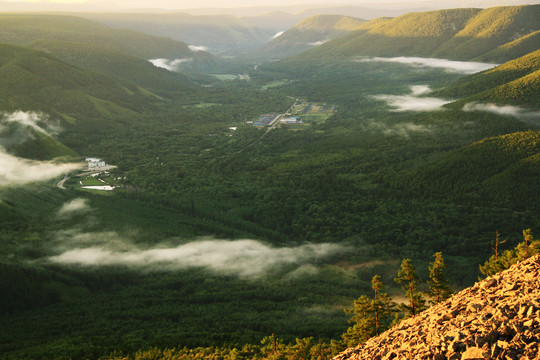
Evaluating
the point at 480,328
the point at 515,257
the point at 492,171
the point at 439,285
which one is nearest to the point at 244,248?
the point at 439,285

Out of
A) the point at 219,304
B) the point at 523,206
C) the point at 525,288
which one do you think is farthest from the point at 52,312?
the point at 523,206

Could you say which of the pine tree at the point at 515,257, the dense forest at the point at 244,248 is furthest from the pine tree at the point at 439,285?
the pine tree at the point at 515,257

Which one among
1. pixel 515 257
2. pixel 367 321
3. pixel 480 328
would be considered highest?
pixel 480 328

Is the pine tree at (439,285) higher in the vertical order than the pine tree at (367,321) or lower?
higher

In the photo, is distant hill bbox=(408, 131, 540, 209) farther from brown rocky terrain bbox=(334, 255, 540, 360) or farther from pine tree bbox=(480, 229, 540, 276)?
brown rocky terrain bbox=(334, 255, 540, 360)

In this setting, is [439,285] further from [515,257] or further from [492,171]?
[492,171]

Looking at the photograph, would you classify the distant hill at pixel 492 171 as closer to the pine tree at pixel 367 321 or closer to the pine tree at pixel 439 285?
the pine tree at pixel 439 285

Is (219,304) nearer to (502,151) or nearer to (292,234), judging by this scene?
(292,234)

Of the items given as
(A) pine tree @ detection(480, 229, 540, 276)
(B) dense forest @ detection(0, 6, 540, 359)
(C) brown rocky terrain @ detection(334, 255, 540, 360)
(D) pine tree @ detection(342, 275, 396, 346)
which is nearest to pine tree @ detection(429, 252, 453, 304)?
(D) pine tree @ detection(342, 275, 396, 346)
